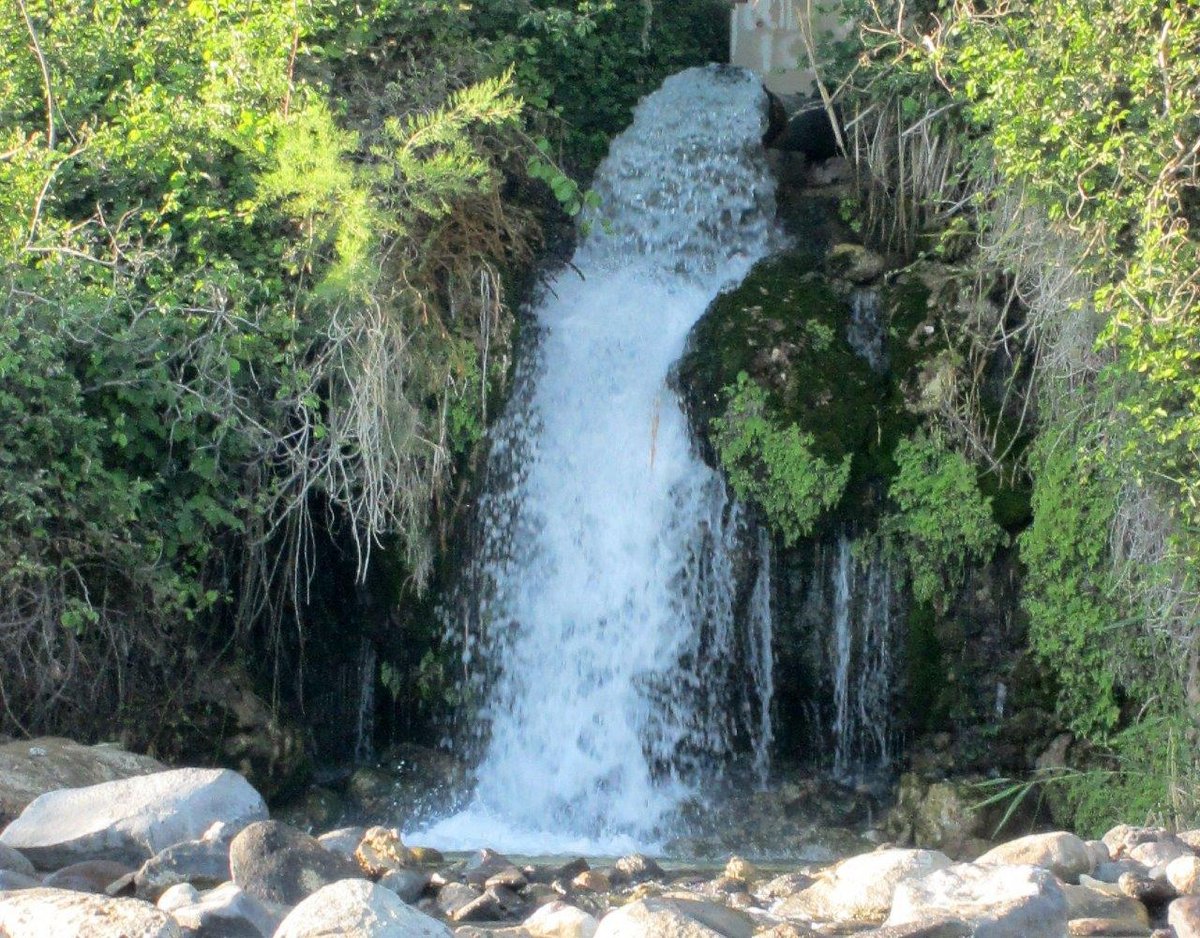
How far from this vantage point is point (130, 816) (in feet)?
18.2

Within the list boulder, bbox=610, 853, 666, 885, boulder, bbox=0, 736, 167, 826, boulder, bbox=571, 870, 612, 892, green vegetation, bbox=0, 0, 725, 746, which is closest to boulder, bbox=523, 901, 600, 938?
boulder, bbox=571, 870, 612, 892

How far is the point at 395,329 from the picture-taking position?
8398mm

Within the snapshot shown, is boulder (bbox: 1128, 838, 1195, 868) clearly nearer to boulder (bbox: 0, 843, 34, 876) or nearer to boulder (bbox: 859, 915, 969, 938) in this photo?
boulder (bbox: 859, 915, 969, 938)

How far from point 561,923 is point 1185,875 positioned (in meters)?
2.16

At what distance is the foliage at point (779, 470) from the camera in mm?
8570

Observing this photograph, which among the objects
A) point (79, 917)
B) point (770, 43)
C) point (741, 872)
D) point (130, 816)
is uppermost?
point (770, 43)

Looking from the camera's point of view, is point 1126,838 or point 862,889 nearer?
point 862,889

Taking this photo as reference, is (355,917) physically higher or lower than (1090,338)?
lower

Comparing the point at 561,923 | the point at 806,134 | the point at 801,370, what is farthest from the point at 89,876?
the point at 806,134

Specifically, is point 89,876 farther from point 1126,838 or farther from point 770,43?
point 770,43

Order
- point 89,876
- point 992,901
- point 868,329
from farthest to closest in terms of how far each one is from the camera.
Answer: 1. point 868,329
2. point 89,876
3. point 992,901

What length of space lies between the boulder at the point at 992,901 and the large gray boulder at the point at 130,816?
247 cm

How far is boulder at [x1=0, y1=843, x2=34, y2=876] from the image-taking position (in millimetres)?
5168

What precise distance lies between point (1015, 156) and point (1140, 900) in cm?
376
